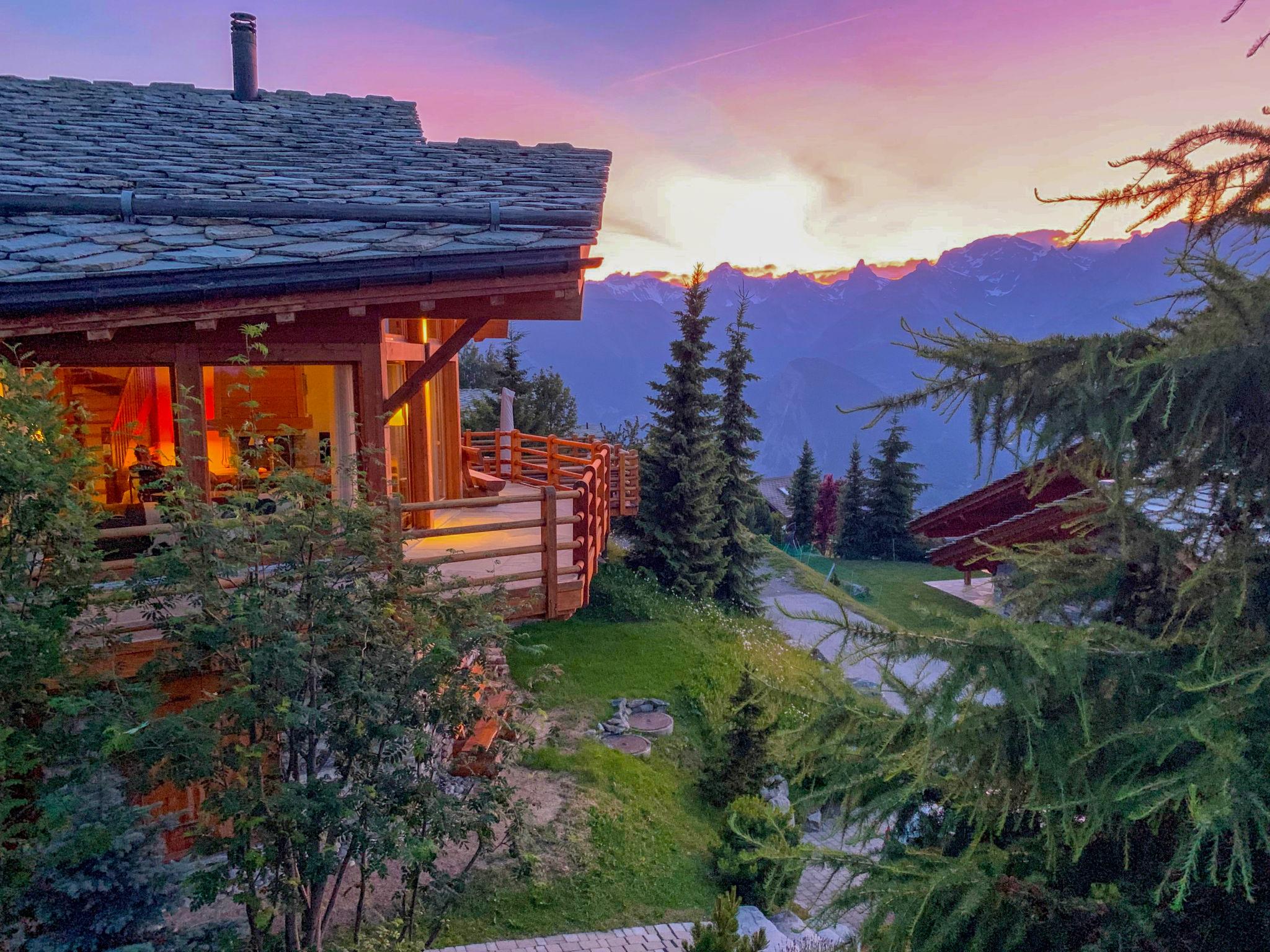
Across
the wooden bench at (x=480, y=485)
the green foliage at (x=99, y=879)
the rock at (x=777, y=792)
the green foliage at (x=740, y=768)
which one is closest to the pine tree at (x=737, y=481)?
the wooden bench at (x=480, y=485)

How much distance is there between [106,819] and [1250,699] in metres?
4.53

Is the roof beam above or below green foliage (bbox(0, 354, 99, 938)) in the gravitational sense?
above

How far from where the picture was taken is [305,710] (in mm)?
3336

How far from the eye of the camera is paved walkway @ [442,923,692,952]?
19.9 feet

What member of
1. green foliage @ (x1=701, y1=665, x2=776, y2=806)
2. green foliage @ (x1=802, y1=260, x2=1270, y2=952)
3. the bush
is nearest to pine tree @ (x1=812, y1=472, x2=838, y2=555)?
green foliage @ (x1=701, y1=665, x2=776, y2=806)

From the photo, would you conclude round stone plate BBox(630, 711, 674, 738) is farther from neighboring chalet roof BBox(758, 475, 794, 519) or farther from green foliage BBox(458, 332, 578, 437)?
neighboring chalet roof BBox(758, 475, 794, 519)

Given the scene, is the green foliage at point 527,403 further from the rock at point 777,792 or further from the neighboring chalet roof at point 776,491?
the neighboring chalet roof at point 776,491

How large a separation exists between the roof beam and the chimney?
21.7 feet

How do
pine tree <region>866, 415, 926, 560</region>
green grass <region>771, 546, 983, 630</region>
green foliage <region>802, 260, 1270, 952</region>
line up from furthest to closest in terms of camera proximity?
pine tree <region>866, 415, 926, 560</region>
green grass <region>771, 546, 983, 630</region>
green foliage <region>802, 260, 1270, 952</region>

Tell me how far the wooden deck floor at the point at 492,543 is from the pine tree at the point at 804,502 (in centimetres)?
2894

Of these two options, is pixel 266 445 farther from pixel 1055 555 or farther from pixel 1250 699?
pixel 1250 699

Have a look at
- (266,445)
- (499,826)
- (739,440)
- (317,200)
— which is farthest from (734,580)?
(266,445)

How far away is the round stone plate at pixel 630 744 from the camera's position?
10.1 m

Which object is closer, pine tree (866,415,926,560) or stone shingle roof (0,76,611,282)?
stone shingle roof (0,76,611,282)
